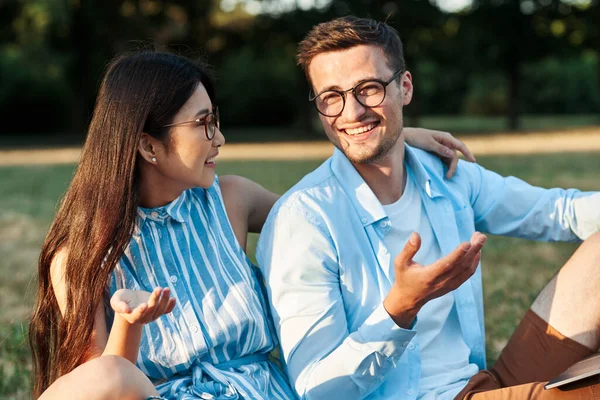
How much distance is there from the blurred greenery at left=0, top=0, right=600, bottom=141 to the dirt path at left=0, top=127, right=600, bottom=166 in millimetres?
5203

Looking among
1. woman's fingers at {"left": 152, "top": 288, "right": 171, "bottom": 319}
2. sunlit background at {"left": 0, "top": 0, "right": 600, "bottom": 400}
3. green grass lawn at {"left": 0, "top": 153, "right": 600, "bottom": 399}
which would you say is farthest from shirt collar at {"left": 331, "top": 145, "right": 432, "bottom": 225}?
sunlit background at {"left": 0, "top": 0, "right": 600, "bottom": 400}

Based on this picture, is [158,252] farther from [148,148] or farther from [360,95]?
[360,95]

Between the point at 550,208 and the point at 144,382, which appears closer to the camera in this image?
the point at 144,382

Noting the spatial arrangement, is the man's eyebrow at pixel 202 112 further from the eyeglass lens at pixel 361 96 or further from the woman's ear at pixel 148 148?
the eyeglass lens at pixel 361 96

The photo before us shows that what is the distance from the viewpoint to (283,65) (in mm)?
34250

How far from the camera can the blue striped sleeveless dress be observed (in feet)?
8.78

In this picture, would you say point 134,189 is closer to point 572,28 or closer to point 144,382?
point 144,382

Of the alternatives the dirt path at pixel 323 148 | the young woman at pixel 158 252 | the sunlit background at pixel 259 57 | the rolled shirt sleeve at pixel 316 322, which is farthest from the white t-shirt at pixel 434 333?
the dirt path at pixel 323 148

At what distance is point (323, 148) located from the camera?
72.6ft

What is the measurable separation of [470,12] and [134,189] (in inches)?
1171

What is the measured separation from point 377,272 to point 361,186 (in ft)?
1.10

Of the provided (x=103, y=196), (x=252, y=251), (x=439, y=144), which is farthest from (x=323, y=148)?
(x=103, y=196)

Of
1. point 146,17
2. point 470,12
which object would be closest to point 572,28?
point 470,12

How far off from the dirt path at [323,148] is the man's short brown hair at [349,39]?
1490 centimetres
